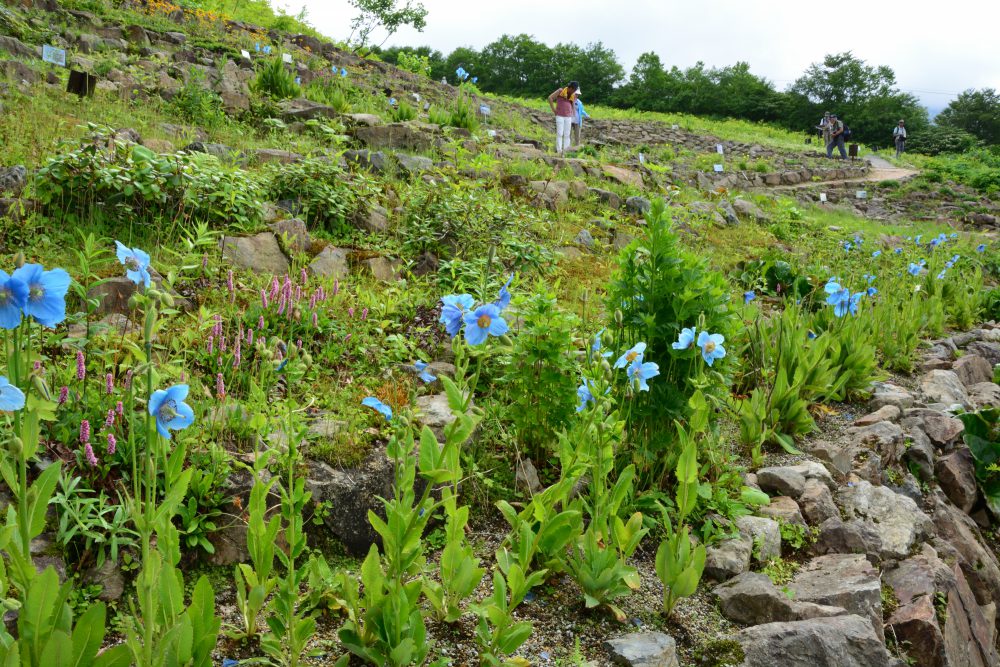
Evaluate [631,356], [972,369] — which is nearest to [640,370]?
[631,356]

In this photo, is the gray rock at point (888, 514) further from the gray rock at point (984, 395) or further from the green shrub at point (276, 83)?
the green shrub at point (276, 83)

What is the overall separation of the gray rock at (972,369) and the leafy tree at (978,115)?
34679 millimetres

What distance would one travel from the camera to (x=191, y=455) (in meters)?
2.16

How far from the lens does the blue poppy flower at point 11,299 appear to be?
1.21 metres

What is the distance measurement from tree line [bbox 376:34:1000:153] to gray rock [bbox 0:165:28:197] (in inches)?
1073

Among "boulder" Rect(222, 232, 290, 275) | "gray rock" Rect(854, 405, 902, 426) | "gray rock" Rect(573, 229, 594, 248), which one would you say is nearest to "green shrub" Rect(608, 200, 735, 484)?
"gray rock" Rect(854, 405, 902, 426)

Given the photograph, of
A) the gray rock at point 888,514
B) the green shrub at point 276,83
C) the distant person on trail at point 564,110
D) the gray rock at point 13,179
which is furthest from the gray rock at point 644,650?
the distant person on trail at point 564,110

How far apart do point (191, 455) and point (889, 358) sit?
479cm

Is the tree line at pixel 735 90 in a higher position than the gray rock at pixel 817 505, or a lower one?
higher

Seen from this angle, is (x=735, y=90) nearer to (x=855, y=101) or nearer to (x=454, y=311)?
(x=855, y=101)

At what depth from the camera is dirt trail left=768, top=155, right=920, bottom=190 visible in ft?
51.1

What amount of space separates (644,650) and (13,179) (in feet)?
14.1

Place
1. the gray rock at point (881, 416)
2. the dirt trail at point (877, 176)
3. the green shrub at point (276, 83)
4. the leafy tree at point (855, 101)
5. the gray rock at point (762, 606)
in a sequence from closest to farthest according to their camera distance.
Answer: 1. the gray rock at point (762, 606)
2. the gray rock at point (881, 416)
3. the green shrub at point (276, 83)
4. the dirt trail at point (877, 176)
5. the leafy tree at point (855, 101)

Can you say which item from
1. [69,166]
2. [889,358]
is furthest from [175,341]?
[889,358]
